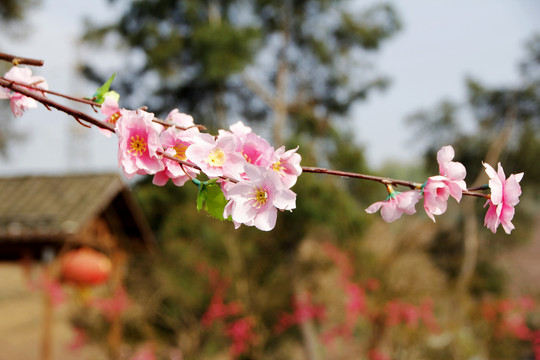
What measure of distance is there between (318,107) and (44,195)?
5.44 m

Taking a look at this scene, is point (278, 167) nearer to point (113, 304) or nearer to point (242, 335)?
point (113, 304)

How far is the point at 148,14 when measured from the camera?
8.45 m

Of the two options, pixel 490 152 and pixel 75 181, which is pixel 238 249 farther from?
pixel 490 152

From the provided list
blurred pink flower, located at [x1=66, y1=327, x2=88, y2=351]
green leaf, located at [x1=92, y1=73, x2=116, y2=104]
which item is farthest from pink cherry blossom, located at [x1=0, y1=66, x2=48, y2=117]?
blurred pink flower, located at [x1=66, y1=327, x2=88, y2=351]

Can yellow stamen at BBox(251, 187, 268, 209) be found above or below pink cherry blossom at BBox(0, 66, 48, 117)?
below

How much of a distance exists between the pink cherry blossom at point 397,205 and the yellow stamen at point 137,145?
1.32 feet

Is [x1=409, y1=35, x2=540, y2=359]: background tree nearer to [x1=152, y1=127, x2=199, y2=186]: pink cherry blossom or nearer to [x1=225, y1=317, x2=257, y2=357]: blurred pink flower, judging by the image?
[x1=225, y1=317, x2=257, y2=357]: blurred pink flower

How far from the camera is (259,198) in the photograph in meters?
0.78

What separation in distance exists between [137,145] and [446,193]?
53 centimetres

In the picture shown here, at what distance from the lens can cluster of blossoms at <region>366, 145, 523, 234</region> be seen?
33.3 inches

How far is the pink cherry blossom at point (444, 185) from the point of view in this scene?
844 mm

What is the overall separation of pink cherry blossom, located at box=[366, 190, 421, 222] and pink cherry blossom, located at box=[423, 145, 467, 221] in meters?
0.02

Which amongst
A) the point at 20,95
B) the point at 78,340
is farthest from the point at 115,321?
the point at 20,95

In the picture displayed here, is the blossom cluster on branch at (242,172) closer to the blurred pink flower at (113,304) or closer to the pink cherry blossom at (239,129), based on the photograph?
the pink cherry blossom at (239,129)
